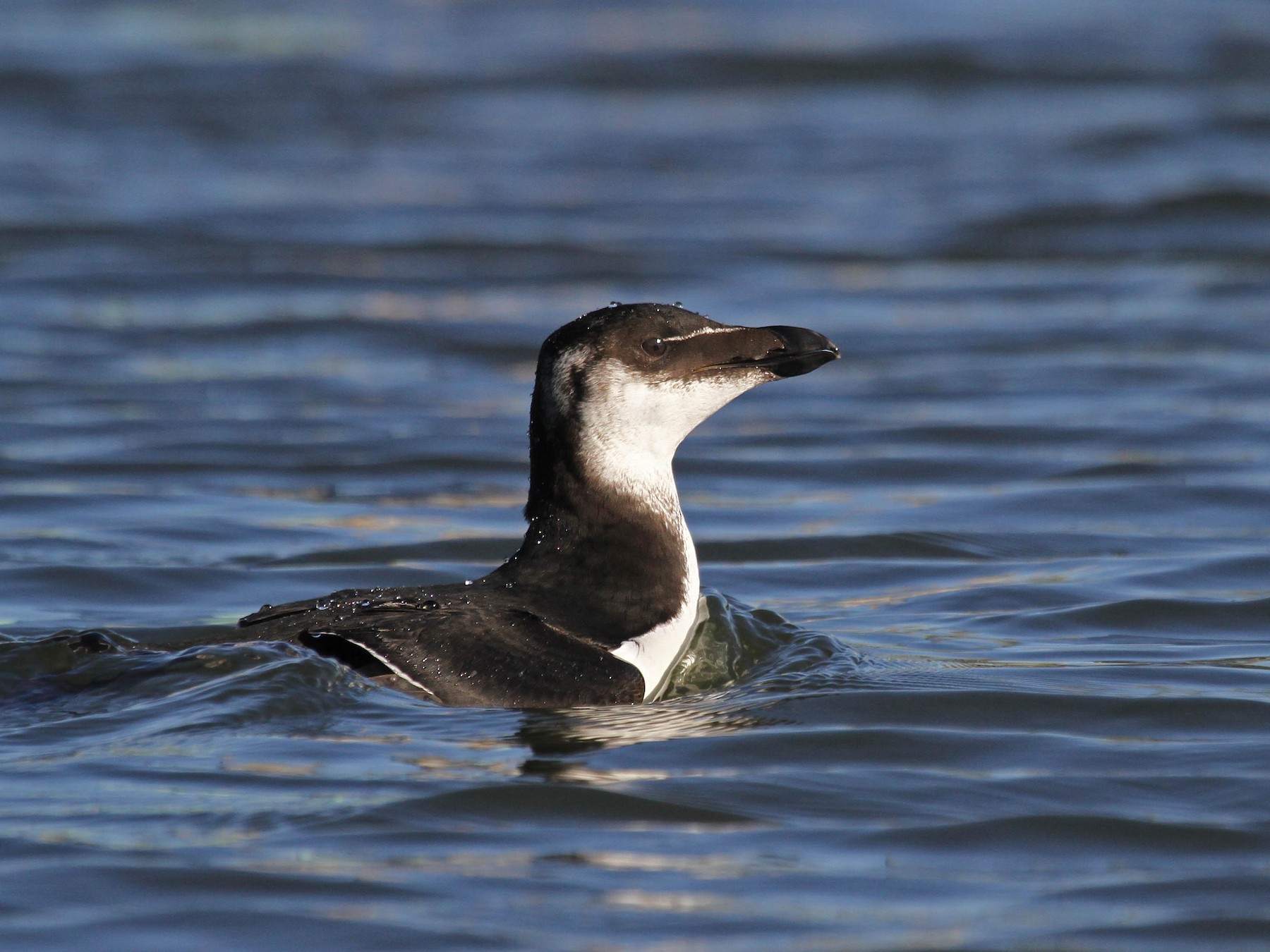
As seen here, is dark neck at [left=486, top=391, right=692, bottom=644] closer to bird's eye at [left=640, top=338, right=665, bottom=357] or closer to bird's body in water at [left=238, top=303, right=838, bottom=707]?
bird's body in water at [left=238, top=303, right=838, bottom=707]

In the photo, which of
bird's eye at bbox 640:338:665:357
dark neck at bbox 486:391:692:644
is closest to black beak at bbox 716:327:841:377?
bird's eye at bbox 640:338:665:357

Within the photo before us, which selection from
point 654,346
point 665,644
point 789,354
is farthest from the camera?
point 789,354

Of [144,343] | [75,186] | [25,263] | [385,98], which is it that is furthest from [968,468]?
[385,98]

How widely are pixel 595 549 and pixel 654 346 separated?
0.77 meters

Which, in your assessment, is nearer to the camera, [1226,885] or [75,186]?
[1226,885]

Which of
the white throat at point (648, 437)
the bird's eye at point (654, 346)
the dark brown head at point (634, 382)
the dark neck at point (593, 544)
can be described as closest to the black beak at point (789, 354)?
the dark brown head at point (634, 382)

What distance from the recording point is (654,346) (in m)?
7.11

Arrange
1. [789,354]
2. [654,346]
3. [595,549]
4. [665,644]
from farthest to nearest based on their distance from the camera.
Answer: [789,354] < [654,346] < [595,549] < [665,644]

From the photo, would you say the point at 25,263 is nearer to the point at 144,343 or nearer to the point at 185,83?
the point at 144,343

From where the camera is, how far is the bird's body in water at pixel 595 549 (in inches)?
255

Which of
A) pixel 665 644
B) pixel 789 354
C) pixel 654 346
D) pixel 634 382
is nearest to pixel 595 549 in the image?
pixel 665 644

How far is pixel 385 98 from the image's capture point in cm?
2519

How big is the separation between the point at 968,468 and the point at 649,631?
5607mm

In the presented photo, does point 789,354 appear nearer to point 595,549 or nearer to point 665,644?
point 595,549
